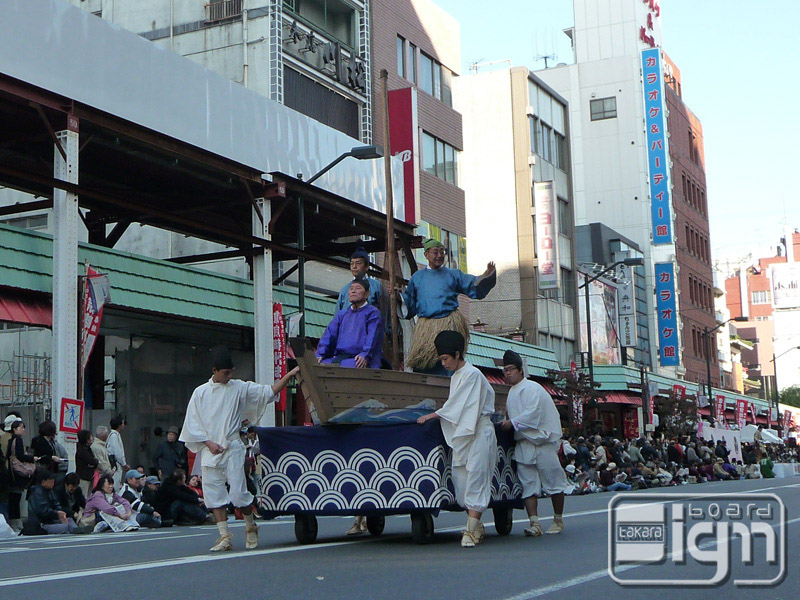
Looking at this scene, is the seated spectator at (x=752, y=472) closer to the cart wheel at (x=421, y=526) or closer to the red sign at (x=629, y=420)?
the red sign at (x=629, y=420)

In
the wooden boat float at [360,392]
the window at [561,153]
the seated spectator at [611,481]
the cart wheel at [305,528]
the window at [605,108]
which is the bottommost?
the seated spectator at [611,481]

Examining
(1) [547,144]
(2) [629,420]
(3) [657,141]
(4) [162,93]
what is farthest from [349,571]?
(3) [657,141]

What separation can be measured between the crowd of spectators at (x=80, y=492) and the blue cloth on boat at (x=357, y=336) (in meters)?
6.91

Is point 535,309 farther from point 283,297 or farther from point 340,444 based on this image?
point 340,444

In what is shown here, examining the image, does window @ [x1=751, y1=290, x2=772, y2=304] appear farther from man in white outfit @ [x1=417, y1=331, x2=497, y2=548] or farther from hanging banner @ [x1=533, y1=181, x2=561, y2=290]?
man in white outfit @ [x1=417, y1=331, x2=497, y2=548]

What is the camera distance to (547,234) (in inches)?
2088

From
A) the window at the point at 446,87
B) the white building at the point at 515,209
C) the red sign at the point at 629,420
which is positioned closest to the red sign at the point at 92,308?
the window at the point at 446,87

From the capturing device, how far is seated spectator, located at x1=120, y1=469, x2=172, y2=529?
17188mm

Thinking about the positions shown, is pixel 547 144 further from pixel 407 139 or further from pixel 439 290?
pixel 439 290

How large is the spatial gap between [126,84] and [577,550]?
1449 centimetres

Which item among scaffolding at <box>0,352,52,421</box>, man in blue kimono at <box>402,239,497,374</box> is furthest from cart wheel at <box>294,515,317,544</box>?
scaffolding at <box>0,352,52,421</box>

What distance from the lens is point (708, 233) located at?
84.1 m

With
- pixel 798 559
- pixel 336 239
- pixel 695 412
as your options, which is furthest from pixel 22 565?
pixel 695 412

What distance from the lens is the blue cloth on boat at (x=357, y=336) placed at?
428 inches
